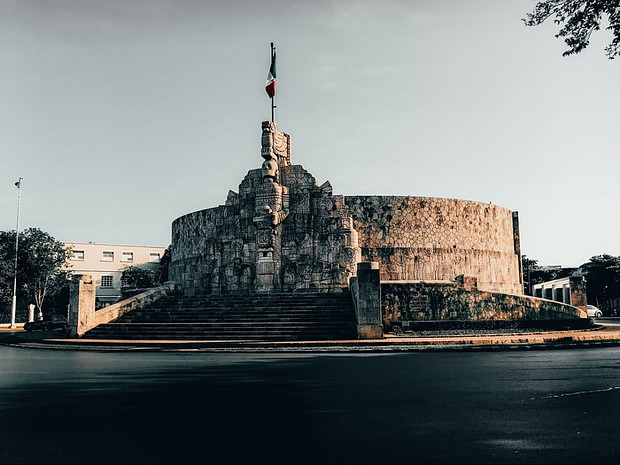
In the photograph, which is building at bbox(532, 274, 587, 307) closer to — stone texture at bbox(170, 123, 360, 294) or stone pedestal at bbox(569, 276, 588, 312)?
stone pedestal at bbox(569, 276, 588, 312)

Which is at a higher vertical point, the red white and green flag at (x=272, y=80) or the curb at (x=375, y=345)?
the red white and green flag at (x=272, y=80)

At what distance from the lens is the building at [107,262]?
65.9m

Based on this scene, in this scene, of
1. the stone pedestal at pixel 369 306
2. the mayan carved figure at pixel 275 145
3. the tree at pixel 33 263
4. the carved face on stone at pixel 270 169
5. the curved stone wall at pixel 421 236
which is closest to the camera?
the stone pedestal at pixel 369 306

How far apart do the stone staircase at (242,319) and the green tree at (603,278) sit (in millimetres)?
42483

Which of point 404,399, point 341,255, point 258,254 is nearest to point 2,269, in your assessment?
point 258,254

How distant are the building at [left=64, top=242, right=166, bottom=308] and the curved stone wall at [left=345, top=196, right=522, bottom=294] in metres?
43.9

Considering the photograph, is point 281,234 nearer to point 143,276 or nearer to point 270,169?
point 270,169

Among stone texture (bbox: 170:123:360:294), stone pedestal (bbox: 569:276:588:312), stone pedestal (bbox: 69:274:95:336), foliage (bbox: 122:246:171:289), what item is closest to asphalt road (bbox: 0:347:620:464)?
stone pedestal (bbox: 69:274:95:336)

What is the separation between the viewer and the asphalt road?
17.3ft

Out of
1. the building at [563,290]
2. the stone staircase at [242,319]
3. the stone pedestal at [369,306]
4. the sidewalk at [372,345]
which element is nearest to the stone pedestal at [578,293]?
the building at [563,290]

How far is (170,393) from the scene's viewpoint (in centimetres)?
891

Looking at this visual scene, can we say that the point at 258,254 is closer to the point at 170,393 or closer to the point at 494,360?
the point at 494,360

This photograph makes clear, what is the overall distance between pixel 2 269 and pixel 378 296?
120 feet

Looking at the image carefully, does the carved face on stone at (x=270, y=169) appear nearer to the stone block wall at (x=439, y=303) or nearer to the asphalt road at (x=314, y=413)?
the stone block wall at (x=439, y=303)
